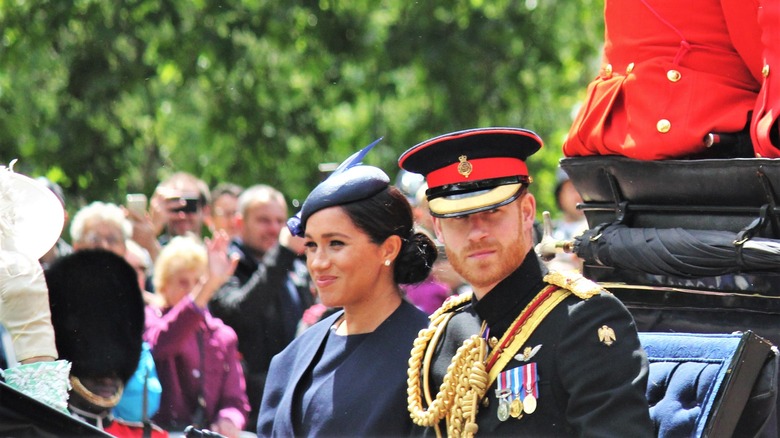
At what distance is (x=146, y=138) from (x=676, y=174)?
947cm

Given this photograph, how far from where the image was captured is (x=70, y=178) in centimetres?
1088

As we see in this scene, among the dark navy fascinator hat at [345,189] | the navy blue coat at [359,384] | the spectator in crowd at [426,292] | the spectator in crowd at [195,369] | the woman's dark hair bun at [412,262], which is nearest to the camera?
the navy blue coat at [359,384]

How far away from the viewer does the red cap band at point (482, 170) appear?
10.6 ft

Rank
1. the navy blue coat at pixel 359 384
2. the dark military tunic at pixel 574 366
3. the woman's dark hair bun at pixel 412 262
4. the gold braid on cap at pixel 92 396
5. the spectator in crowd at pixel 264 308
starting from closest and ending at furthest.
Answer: the dark military tunic at pixel 574 366
the navy blue coat at pixel 359 384
the woman's dark hair bun at pixel 412 262
the gold braid on cap at pixel 92 396
the spectator in crowd at pixel 264 308

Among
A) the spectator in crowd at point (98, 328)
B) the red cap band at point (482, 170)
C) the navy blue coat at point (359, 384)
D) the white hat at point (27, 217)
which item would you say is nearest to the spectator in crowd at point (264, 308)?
the spectator in crowd at point (98, 328)

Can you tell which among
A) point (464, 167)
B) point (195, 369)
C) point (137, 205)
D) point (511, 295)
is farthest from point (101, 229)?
point (511, 295)

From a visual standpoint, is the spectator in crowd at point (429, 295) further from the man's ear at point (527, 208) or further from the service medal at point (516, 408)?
the service medal at point (516, 408)

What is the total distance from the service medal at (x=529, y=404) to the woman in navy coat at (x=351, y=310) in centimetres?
60

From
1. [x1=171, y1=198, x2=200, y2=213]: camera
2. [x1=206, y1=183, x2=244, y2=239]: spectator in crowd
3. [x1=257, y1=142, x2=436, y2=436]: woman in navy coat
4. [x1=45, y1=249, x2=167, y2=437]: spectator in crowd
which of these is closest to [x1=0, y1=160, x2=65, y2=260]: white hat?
[x1=45, y1=249, x2=167, y2=437]: spectator in crowd

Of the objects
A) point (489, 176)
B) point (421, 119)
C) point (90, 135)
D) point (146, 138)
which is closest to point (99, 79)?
point (90, 135)

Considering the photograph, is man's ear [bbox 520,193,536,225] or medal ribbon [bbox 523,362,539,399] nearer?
medal ribbon [bbox 523,362,539,399]

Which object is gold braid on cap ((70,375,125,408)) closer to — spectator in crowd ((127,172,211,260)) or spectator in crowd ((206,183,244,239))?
spectator in crowd ((127,172,211,260))

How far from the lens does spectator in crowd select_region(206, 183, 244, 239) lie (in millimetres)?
8352

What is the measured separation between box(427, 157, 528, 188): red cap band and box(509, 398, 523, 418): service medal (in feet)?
1.96
